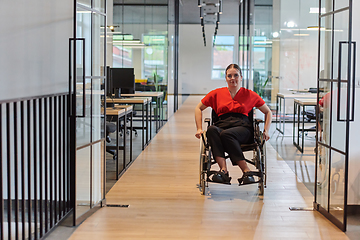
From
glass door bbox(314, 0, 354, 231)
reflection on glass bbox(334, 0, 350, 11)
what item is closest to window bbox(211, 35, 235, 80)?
glass door bbox(314, 0, 354, 231)

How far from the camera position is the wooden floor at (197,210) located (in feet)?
9.33

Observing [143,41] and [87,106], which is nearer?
[87,106]

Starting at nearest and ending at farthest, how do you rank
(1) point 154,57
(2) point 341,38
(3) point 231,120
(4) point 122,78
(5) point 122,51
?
(2) point 341,38, (3) point 231,120, (4) point 122,78, (5) point 122,51, (1) point 154,57

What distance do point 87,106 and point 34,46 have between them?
0.61m

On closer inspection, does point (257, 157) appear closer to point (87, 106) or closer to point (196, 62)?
point (87, 106)

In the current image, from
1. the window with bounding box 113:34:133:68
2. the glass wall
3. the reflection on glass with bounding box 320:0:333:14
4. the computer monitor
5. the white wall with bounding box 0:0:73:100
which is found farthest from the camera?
the glass wall

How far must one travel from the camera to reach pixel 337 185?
10.2 ft

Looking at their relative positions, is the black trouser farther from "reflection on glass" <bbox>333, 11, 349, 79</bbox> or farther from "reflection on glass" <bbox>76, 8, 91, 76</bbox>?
"reflection on glass" <bbox>76, 8, 91, 76</bbox>

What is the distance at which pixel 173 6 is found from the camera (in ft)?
37.8

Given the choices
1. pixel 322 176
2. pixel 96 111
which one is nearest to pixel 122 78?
pixel 96 111

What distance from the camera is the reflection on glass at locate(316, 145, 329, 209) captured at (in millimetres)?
3238

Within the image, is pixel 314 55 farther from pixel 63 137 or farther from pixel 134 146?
pixel 63 137

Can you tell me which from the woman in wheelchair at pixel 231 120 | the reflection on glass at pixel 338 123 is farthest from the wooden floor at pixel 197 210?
the reflection on glass at pixel 338 123

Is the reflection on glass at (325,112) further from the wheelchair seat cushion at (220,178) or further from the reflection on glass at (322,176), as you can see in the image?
the wheelchair seat cushion at (220,178)
